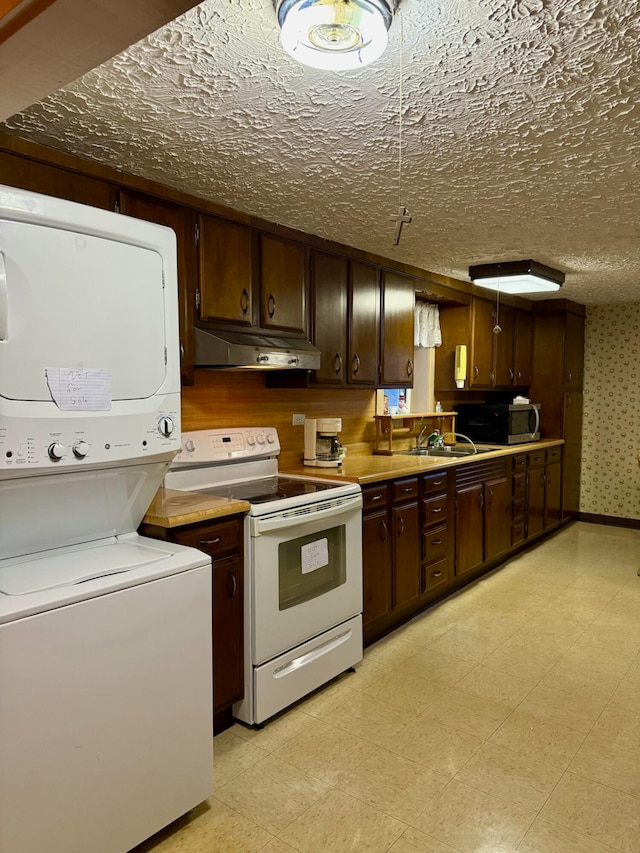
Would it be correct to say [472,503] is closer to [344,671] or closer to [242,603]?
[344,671]

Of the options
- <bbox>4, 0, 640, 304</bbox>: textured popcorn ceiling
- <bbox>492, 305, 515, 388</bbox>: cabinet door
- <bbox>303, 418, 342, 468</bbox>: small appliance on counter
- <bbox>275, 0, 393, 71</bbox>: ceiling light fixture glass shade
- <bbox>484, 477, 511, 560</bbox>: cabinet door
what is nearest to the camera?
<bbox>275, 0, 393, 71</bbox>: ceiling light fixture glass shade

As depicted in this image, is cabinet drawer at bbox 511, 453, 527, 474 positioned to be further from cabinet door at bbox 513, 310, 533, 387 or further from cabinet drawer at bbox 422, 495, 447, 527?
cabinet drawer at bbox 422, 495, 447, 527

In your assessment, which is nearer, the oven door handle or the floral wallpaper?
the oven door handle

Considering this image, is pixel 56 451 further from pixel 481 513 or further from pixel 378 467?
pixel 481 513

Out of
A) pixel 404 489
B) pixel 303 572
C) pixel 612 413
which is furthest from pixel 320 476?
pixel 612 413

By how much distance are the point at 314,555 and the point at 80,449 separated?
133cm

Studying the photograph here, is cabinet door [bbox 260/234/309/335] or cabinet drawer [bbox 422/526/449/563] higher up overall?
cabinet door [bbox 260/234/309/335]

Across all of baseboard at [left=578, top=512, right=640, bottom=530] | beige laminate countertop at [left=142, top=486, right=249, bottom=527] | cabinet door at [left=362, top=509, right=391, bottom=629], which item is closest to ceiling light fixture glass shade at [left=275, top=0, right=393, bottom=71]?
beige laminate countertop at [left=142, top=486, right=249, bottom=527]

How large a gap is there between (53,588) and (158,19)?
1390 millimetres

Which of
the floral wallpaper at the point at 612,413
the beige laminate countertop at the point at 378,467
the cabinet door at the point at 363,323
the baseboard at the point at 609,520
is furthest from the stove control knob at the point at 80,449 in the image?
the baseboard at the point at 609,520

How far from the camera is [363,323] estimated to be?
12.4ft

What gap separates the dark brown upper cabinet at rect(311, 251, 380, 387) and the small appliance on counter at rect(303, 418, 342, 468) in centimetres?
25

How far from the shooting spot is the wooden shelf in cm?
433

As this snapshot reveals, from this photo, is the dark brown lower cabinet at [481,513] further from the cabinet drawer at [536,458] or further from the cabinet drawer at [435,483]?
the cabinet drawer at [536,458]
